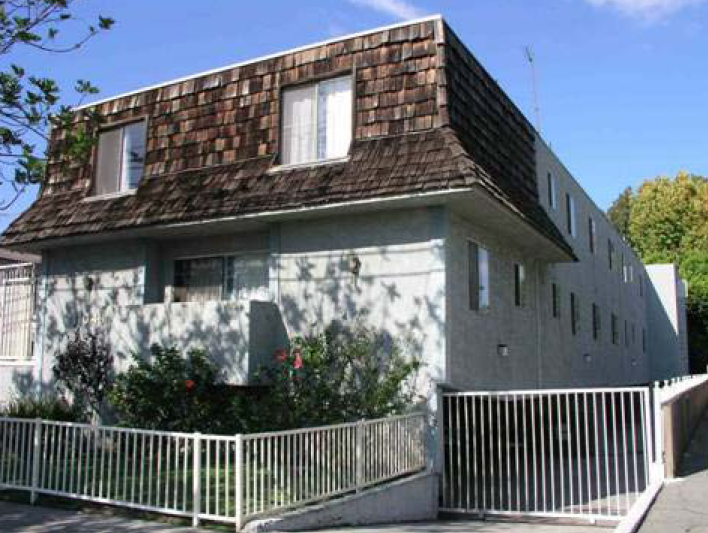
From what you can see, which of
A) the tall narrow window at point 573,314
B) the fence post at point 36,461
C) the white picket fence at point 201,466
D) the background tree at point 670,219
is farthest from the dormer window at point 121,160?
the background tree at point 670,219

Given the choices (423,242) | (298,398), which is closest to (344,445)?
(298,398)

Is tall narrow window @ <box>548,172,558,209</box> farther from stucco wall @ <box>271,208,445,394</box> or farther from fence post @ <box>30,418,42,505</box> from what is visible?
fence post @ <box>30,418,42,505</box>

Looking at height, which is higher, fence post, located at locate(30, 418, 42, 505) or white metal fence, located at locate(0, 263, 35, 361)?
white metal fence, located at locate(0, 263, 35, 361)

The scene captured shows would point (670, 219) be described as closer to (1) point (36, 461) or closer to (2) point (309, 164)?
(2) point (309, 164)

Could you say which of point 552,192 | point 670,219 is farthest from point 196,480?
point 670,219

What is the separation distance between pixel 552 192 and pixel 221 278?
9302 mm

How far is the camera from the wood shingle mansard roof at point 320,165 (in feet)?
39.3

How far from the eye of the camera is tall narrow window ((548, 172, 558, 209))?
1906cm

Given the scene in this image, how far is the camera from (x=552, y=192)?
19375mm

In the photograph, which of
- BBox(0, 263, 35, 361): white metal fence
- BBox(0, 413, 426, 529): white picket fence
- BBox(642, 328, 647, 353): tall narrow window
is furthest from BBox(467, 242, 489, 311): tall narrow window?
BBox(642, 328, 647, 353): tall narrow window

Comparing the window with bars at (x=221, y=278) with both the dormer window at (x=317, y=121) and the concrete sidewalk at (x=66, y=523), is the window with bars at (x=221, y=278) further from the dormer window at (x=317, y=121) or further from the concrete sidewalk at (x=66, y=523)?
the concrete sidewalk at (x=66, y=523)

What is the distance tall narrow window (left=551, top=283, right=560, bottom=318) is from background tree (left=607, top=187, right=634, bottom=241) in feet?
169

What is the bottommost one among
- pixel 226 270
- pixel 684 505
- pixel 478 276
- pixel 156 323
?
pixel 684 505

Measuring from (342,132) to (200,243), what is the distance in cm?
372
